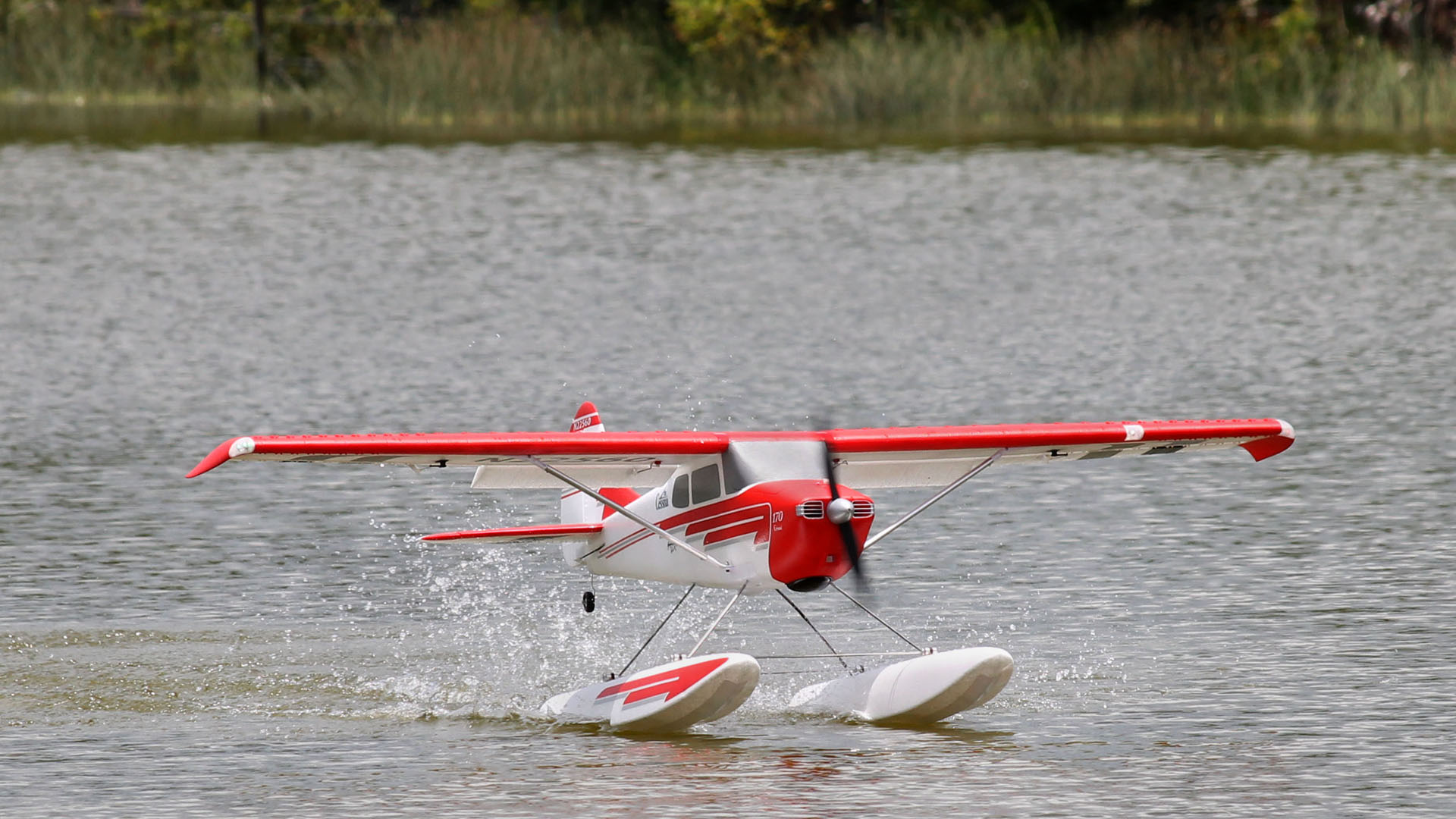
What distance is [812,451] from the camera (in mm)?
11758

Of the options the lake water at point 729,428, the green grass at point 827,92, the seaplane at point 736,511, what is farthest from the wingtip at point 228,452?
the green grass at point 827,92

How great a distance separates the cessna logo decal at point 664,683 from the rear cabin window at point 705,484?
926 mm

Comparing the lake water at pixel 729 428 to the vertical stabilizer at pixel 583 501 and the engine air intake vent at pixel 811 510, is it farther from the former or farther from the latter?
the engine air intake vent at pixel 811 510

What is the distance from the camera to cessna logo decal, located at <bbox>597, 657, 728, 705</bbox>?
11664 millimetres

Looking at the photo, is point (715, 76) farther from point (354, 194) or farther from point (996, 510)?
point (996, 510)

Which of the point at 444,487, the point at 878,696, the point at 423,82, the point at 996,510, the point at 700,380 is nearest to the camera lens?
the point at 878,696

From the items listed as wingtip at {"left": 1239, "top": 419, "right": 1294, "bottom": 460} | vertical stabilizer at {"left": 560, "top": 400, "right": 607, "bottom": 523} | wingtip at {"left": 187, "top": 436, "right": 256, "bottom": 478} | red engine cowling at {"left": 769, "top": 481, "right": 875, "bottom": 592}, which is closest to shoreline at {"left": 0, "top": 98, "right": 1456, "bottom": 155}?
wingtip at {"left": 1239, "top": 419, "right": 1294, "bottom": 460}

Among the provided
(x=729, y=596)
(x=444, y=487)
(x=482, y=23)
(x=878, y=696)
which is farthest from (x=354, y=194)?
(x=878, y=696)

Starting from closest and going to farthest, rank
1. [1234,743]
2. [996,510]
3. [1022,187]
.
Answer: [1234,743] < [996,510] < [1022,187]

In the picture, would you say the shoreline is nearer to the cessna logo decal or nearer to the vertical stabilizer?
the vertical stabilizer

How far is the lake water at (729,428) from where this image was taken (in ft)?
36.4

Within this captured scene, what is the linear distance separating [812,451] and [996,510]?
6.41 meters

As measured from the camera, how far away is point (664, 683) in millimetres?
11852

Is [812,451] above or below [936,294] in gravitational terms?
above
